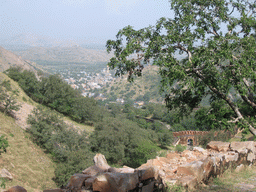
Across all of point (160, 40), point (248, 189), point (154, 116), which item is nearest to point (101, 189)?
point (248, 189)

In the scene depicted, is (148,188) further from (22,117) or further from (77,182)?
(22,117)

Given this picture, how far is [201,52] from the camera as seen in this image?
923 cm

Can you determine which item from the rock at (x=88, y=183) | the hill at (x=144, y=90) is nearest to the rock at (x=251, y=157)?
the rock at (x=88, y=183)

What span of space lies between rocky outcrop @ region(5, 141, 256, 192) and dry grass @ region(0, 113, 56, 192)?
43.1ft

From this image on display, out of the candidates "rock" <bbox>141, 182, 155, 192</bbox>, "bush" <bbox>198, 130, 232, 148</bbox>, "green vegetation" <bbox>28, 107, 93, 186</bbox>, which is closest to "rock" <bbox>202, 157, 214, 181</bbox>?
"rock" <bbox>141, 182, 155, 192</bbox>

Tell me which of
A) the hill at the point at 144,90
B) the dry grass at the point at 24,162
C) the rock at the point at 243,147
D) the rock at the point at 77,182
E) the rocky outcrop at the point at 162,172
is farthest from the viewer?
the hill at the point at 144,90

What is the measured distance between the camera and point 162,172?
241 inches

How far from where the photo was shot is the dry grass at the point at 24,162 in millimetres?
18453

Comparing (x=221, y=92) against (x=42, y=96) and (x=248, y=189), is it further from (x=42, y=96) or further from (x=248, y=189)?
(x=42, y=96)

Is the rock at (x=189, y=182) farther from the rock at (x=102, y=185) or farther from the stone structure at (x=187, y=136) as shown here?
the stone structure at (x=187, y=136)

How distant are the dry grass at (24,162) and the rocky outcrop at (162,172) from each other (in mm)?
13132

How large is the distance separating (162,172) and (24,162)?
20.0m

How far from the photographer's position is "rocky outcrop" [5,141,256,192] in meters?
4.59

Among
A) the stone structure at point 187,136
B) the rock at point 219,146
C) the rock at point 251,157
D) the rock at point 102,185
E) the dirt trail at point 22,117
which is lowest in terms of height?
the stone structure at point 187,136
